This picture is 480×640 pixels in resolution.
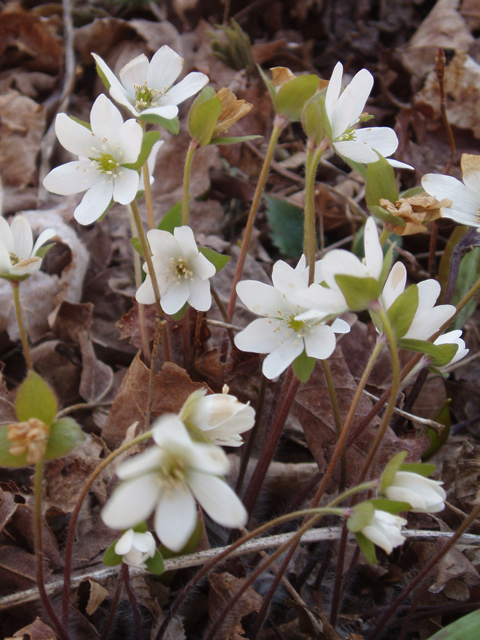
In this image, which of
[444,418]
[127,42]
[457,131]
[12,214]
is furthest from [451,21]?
[12,214]

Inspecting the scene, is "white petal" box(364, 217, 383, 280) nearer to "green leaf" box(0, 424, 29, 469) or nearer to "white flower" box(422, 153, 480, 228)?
"white flower" box(422, 153, 480, 228)

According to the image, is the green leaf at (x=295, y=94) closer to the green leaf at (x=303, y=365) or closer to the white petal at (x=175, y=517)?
the green leaf at (x=303, y=365)

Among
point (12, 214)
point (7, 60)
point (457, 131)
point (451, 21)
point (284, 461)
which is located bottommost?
point (284, 461)

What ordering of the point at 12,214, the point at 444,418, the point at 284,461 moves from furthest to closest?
1. the point at 12,214
2. the point at 284,461
3. the point at 444,418

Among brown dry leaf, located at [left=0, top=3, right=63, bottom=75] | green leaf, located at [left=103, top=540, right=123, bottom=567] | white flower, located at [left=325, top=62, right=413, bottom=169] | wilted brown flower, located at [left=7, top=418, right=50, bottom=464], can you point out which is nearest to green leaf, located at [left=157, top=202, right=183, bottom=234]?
white flower, located at [left=325, top=62, right=413, bottom=169]

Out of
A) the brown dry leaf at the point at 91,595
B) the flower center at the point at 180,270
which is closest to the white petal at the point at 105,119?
the flower center at the point at 180,270

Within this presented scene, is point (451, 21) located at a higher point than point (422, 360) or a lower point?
higher

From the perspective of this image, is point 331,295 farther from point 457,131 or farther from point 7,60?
point 7,60
